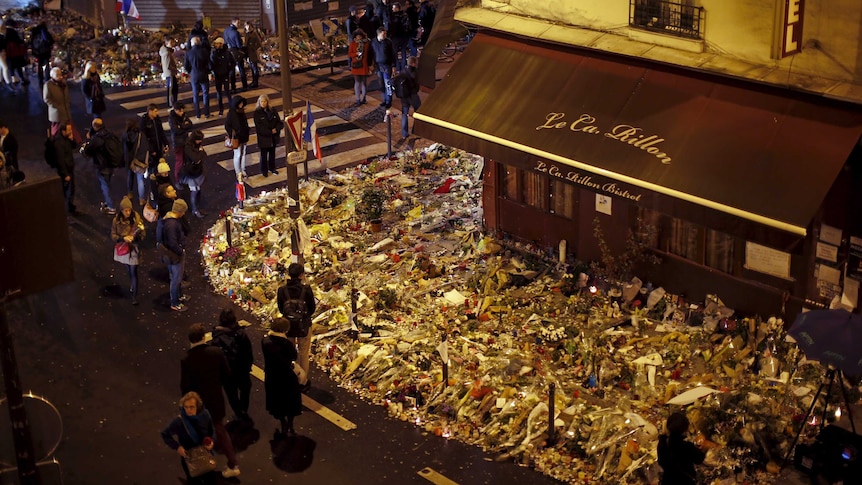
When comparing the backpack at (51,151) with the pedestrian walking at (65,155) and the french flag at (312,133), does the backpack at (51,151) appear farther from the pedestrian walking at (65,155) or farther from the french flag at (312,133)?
the french flag at (312,133)

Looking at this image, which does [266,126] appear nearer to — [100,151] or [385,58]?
[100,151]

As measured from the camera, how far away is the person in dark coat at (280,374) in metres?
12.7

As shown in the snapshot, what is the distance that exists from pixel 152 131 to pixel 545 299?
26.5 feet

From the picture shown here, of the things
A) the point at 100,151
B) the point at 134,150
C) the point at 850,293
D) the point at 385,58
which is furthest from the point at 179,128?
the point at 850,293

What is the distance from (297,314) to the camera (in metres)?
13.9

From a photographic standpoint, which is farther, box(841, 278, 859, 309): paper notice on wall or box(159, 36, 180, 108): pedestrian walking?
box(159, 36, 180, 108): pedestrian walking

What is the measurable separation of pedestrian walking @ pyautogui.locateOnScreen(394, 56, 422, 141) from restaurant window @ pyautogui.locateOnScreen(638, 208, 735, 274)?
26.5ft

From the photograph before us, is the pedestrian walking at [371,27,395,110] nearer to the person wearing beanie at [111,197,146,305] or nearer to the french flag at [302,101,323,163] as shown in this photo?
the french flag at [302,101,323,163]

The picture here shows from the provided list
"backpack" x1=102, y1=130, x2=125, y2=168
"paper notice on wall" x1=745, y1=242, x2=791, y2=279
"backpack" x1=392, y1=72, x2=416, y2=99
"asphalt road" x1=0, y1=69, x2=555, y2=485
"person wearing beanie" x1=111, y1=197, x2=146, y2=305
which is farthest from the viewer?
"backpack" x1=392, y1=72, x2=416, y2=99

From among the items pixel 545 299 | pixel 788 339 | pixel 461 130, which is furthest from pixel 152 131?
pixel 788 339

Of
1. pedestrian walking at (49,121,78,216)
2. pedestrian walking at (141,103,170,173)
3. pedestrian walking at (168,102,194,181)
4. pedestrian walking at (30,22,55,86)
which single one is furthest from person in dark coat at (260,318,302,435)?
pedestrian walking at (30,22,55,86)

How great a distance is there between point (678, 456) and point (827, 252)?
385cm

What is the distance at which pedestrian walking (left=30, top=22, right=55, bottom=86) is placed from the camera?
28031mm

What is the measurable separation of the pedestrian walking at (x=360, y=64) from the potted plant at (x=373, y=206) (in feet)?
18.7
